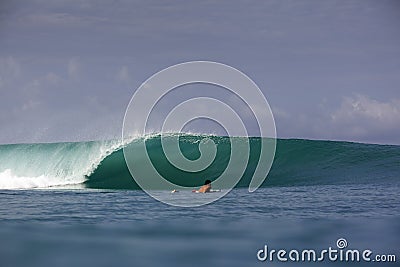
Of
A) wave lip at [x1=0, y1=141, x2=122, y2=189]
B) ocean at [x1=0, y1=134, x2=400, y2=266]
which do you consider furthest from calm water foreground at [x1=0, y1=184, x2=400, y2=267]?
wave lip at [x1=0, y1=141, x2=122, y2=189]

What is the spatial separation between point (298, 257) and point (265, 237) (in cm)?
98

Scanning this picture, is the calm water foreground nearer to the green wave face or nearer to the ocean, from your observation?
the ocean

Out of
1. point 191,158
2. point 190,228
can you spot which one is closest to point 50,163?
point 191,158

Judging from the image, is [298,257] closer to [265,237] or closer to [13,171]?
[265,237]

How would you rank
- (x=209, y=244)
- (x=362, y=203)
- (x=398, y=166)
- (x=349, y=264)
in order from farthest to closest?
(x=398, y=166) < (x=362, y=203) < (x=209, y=244) < (x=349, y=264)

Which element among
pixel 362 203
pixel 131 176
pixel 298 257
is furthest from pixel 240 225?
pixel 131 176

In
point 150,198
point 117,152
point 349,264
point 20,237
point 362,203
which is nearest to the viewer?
point 349,264

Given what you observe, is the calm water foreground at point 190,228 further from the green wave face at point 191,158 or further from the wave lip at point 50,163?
the wave lip at point 50,163

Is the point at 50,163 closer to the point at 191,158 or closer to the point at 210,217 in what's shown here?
the point at 191,158

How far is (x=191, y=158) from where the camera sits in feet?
69.5

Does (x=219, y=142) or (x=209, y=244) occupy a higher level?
(x=219, y=142)

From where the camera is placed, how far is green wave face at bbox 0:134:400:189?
57.9 feet

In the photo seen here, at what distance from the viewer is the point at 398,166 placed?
1888 cm

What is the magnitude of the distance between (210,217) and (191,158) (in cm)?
1031
